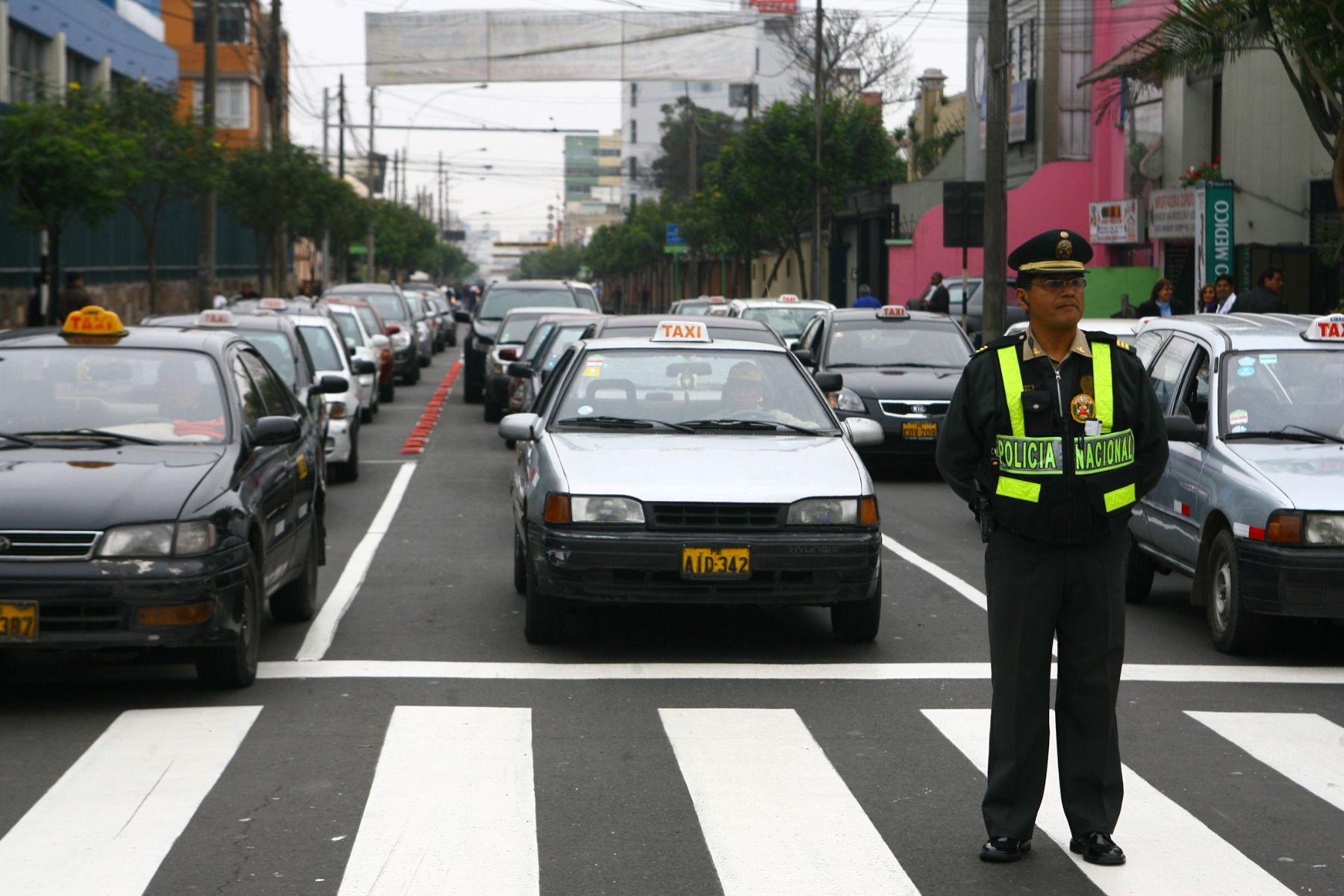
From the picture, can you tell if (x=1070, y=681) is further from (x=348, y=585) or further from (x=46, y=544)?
(x=348, y=585)

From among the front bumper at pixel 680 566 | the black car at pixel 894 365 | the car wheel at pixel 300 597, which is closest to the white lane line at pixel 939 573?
the front bumper at pixel 680 566

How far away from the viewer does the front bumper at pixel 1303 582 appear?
843 cm

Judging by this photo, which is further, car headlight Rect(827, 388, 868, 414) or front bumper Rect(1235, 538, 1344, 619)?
car headlight Rect(827, 388, 868, 414)

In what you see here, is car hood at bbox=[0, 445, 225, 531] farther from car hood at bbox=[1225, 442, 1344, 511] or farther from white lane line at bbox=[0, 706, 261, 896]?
car hood at bbox=[1225, 442, 1344, 511]

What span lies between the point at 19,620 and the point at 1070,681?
406 centimetres

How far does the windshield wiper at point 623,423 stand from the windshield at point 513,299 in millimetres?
18691

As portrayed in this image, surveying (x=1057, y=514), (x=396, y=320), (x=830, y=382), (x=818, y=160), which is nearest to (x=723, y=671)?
(x=1057, y=514)

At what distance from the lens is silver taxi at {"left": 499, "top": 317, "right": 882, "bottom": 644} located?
833 centimetres

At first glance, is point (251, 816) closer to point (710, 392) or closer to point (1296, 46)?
point (710, 392)

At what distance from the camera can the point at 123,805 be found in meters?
6.05

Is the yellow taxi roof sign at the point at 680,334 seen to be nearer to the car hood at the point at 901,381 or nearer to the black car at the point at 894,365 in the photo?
the black car at the point at 894,365

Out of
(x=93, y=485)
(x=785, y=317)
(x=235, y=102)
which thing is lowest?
(x=93, y=485)

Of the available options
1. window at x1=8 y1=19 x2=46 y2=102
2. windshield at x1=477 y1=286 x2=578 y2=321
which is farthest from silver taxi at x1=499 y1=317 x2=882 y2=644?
window at x1=8 y1=19 x2=46 y2=102

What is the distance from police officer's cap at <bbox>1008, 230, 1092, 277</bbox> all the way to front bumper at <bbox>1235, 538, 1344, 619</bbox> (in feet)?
11.8
